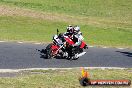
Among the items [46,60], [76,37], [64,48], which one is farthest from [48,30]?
[46,60]

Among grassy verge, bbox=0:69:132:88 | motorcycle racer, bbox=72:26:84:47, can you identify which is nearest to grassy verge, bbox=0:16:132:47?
motorcycle racer, bbox=72:26:84:47

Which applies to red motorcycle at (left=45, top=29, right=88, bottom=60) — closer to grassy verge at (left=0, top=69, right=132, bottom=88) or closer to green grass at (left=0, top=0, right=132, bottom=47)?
grassy verge at (left=0, top=69, right=132, bottom=88)

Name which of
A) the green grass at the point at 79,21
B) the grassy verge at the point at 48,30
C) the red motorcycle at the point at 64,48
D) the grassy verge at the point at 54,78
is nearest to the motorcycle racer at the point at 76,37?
the red motorcycle at the point at 64,48

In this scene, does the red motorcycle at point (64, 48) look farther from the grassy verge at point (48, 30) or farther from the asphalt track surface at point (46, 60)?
the grassy verge at point (48, 30)

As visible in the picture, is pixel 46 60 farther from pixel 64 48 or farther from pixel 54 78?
pixel 54 78

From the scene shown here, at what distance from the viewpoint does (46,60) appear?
19562 mm

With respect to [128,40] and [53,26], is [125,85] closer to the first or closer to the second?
[128,40]

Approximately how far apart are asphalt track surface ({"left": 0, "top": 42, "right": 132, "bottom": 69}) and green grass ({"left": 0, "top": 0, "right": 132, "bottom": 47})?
3.29 metres

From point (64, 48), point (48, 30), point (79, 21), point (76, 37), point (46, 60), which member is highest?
point (76, 37)

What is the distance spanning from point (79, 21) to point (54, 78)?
26.5 metres

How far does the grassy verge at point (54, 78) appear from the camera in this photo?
43.6 feet

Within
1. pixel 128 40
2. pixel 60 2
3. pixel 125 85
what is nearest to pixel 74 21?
pixel 128 40

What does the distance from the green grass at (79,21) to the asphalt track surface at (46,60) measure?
3.29 metres

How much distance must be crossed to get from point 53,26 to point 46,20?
2412 millimetres
